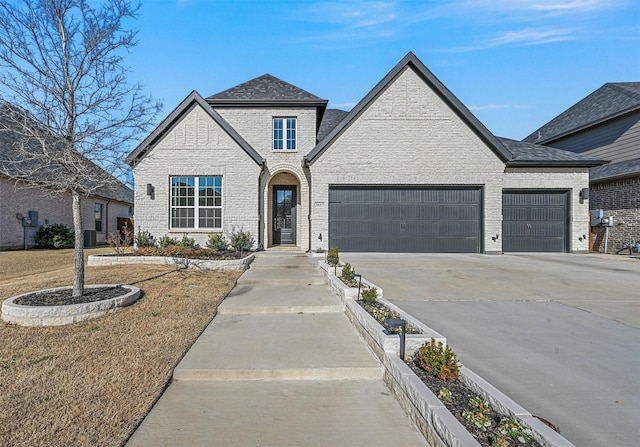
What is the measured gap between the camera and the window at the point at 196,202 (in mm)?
13016

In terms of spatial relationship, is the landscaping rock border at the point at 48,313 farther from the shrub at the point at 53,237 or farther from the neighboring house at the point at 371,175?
the shrub at the point at 53,237

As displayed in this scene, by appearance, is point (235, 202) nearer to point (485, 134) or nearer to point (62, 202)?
point (485, 134)

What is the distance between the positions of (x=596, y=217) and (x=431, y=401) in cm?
1754

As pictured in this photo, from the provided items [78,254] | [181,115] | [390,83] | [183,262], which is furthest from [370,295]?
[181,115]

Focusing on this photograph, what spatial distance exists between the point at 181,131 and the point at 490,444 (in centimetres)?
1382

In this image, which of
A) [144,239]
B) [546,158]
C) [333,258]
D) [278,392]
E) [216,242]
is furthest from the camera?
[546,158]

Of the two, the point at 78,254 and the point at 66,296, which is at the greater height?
the point at 78,254

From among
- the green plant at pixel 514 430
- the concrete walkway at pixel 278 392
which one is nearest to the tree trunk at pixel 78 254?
the concrete walkway at pixel 278 392

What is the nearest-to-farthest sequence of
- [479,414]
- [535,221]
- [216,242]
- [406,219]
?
[479,414] → [216,242] → [406,219] → [535,221]

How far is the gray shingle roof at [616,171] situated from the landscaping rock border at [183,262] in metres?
16.3

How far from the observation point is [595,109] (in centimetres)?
1892

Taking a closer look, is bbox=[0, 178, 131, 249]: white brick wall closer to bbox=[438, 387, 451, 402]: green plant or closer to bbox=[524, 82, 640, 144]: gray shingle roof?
bbox=[438, 387, 451, 402]: green plant

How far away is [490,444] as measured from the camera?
2.06 metres

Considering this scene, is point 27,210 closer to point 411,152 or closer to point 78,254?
point 78,254
